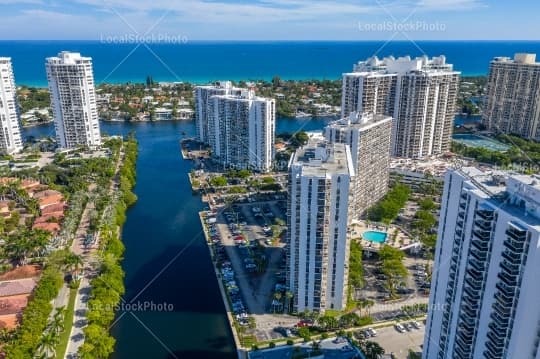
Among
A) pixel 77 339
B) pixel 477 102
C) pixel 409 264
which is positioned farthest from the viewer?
pixel 477 102

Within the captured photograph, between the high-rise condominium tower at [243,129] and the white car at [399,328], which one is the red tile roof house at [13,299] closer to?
the white car at [399,328]

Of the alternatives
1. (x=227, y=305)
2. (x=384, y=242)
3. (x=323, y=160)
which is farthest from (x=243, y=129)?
(x=227, y=305)

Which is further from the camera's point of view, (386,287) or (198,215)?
(198,215)

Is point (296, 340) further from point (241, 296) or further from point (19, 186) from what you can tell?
point (19, 186)

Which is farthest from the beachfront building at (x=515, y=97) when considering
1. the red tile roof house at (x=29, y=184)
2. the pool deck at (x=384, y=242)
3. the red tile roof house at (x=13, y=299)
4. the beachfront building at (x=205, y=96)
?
the red tile roof house at (x=13, y=299)

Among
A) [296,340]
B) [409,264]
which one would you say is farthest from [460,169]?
[409,264]

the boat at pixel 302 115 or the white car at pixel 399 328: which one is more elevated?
the boat at pixel 302 115

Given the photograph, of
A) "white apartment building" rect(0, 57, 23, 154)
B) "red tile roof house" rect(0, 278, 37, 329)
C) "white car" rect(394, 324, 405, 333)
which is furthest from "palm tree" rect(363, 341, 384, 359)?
"white apartment building" rect(0, 57, 23, 154)
